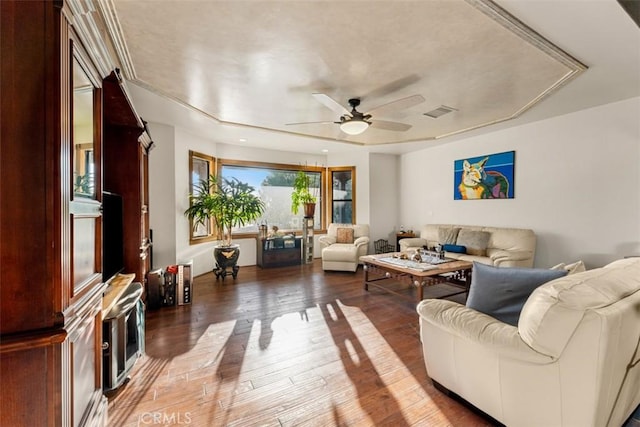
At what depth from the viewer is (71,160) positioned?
102 centimetres

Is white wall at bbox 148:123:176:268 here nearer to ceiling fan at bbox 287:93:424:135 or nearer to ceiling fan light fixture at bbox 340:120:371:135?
ceiling fan at bbox 287:93:424:135

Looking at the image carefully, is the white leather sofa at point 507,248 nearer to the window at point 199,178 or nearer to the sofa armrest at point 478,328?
Answer: the sofa armrest at point 478,328

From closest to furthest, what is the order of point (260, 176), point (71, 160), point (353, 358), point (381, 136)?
point (71, 160) → point (353, 358) → point (381, 136) → point (260, 176)

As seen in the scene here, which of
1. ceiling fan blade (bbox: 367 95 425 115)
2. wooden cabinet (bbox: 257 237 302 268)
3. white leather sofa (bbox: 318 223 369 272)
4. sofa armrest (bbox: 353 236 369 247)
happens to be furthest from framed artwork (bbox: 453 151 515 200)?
wooden cabinet (bbox: 257 237 302 268)

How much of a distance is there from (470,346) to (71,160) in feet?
7.32

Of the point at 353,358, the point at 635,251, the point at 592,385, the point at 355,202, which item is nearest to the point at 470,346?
the point at 592,385

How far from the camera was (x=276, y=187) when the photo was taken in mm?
6164

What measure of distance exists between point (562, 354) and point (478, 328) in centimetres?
37

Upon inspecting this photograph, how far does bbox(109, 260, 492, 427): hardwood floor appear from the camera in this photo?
167 centimetres

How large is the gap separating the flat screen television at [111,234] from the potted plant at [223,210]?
81.9 inches

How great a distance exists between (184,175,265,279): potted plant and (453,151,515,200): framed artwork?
3.96 meters

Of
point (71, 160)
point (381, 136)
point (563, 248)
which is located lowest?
point (563, 248)

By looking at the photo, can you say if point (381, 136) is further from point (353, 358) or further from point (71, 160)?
point (71, 160)

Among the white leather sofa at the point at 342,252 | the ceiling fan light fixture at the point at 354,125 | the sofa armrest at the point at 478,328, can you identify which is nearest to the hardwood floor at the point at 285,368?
the sofa armrest at the point at 478,328
